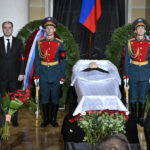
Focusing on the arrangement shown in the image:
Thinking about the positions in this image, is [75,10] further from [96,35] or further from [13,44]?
[13,44]

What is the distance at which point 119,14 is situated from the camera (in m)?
6.58

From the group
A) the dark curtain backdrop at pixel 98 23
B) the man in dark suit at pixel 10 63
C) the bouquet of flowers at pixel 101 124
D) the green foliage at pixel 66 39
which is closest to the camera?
the bouquet of flowers at pixel 101 124

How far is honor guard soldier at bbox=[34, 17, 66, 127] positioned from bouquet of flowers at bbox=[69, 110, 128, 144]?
5.73 ft

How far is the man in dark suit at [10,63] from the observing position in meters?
4.67

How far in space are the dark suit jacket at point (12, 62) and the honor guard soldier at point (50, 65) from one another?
0.22 metres

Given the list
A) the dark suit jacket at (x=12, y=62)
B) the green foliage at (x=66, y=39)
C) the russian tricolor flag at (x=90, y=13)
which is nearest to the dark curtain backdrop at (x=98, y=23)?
the russian tricolor flag at (x=90, y=13)

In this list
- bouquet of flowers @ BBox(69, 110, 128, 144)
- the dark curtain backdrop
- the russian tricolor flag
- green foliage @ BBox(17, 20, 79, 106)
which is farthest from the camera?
the dark curtain backdrop

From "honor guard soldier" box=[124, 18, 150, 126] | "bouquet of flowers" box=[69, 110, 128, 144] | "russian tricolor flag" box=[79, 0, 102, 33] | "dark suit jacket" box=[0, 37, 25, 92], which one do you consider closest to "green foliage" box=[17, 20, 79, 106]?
"russian tricolor flag" box=[79, 0, 102, 33]

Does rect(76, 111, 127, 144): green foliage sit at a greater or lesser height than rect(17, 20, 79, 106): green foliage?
lesser

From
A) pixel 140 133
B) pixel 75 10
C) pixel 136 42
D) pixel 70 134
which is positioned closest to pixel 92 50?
pixel 75 10

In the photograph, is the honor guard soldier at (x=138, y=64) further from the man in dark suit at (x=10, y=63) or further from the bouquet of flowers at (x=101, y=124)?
the bouquet of flowers at (x=101, y=124)

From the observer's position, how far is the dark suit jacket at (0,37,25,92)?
184 inches

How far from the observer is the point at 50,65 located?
4.71 metres

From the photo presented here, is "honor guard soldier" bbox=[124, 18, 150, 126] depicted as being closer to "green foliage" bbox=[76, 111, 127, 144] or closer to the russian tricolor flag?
the russian tricolor flag
